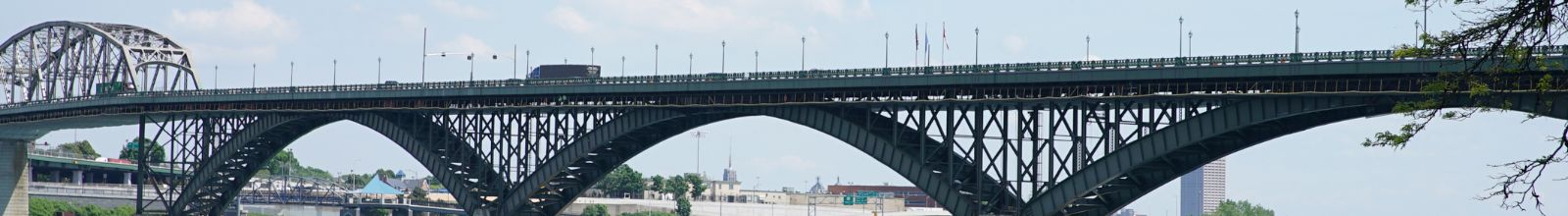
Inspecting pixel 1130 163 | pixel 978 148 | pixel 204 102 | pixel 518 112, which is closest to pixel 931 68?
pixel 978 148

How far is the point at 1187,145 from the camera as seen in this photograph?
7825 centimetres

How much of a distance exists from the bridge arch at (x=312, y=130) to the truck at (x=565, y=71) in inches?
392

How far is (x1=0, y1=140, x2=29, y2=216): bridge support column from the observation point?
576 ft

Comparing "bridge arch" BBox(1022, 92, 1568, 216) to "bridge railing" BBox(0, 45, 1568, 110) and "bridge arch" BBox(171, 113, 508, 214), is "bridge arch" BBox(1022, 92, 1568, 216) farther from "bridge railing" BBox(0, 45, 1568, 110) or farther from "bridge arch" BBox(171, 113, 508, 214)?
"bridge arch" BBox(171, 113, 508, 214)

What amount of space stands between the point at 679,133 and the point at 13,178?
297ft

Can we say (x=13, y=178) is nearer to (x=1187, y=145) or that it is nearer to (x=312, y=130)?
(x=312, y=130)

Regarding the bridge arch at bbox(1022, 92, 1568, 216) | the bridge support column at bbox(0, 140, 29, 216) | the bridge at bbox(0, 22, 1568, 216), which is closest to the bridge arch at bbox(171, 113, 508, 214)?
the bridge at bbox(0, 22, 1568, 216)

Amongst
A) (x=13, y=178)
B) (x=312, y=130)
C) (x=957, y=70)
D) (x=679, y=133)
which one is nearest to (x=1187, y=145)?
(x=957, y=70)

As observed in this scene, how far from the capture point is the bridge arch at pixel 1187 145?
7594 centimetres

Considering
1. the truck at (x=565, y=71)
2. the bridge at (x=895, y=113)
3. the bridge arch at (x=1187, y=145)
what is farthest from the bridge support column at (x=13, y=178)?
the bridge arch at (x=1187, y=145)

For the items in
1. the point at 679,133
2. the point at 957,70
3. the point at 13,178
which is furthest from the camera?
the point at 13,178

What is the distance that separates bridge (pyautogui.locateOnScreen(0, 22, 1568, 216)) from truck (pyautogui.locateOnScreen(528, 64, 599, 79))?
32.7ft

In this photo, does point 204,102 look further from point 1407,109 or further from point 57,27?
point 1407,109

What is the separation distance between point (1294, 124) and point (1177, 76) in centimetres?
489
